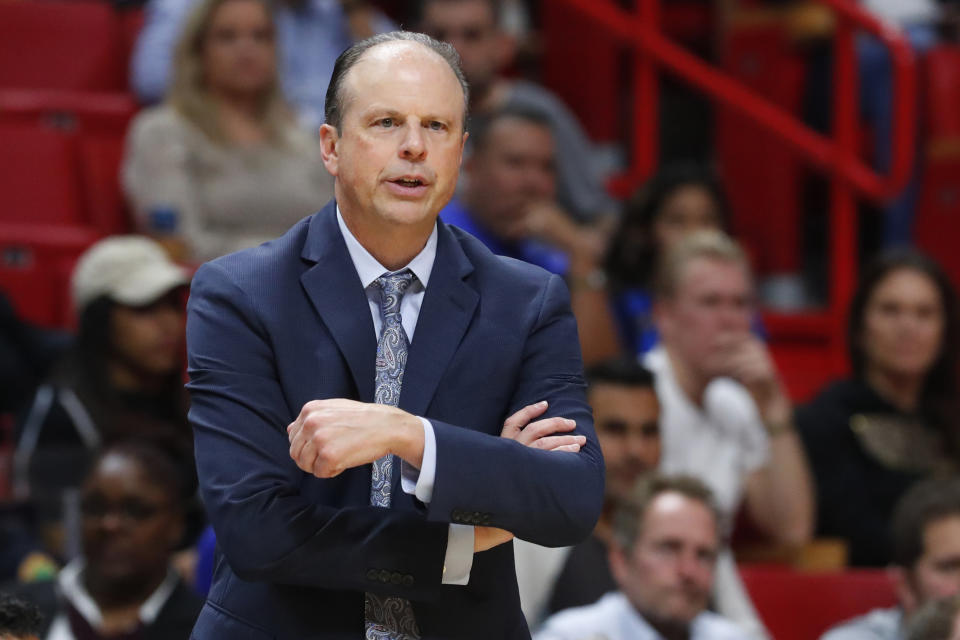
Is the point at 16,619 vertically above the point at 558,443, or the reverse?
the point at 558,443

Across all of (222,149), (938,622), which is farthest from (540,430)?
(222,149)

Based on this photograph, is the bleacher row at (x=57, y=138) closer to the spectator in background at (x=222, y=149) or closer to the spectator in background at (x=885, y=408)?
the spectator in background at (x=222, y=149)

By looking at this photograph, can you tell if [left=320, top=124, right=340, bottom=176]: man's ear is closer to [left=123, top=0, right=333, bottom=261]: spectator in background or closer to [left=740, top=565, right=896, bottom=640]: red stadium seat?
[left=740, top=565, right=896, bottom=640]: red stadium seat

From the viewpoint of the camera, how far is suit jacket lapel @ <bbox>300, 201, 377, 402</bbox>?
1.83m

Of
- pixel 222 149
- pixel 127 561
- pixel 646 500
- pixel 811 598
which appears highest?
pixel 222 149

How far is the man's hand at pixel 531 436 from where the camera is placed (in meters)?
1.82

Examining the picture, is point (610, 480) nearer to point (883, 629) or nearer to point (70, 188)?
point (883, 629)

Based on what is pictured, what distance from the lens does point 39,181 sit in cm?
522

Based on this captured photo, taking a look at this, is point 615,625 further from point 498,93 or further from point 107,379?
point 498,93

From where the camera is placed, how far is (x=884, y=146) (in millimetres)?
6195

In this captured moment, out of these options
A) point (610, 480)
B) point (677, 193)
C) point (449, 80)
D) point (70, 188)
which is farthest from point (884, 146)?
point (449, 80)

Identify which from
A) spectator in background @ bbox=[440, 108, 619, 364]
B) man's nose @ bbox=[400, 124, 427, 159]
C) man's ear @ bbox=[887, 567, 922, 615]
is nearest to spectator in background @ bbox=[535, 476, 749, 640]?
man's ear @ bbox=[887, 567, 922, 615]

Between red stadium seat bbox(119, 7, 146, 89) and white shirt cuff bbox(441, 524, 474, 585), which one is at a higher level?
red stadium seat bbox(119, 7, 146, 89)

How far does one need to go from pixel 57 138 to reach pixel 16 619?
12.2 ft
